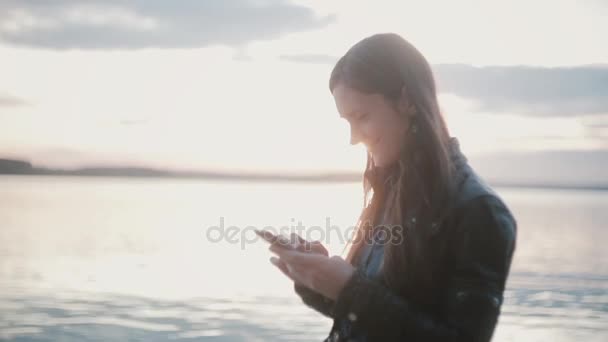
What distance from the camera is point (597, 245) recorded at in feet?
86.7

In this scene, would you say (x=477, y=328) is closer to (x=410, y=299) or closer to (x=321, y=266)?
(x=410, y=299)

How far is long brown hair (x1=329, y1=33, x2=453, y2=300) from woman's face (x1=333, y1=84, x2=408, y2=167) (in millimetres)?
24

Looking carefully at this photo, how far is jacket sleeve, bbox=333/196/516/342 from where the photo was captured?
1.72 metres

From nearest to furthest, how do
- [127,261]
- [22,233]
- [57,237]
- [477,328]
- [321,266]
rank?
[477,328]
[321,266]
[127,261]
[57,237]
[22,233]

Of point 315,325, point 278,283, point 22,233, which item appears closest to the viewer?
point 315,325

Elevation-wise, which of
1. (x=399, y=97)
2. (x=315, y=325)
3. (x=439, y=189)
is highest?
(x=399, y=97)

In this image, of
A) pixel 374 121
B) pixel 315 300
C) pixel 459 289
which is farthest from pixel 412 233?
pixel 315 300

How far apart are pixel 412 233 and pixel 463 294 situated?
9.3 inches

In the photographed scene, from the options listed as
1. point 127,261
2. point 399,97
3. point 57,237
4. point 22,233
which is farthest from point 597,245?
point 399,97

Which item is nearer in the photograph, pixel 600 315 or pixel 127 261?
pixel 600 315

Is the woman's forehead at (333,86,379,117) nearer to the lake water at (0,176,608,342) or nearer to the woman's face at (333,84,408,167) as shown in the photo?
the woman's face at (333,84,408,167)

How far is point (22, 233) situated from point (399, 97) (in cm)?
2765

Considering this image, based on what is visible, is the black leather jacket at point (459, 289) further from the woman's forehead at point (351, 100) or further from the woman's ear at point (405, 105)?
the woman's forehead at point (351, 100)

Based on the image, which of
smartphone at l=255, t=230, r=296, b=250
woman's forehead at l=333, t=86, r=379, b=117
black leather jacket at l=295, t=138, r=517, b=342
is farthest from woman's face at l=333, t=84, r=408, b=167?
smartphone at l=255, t=230, r=296, b=250
